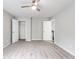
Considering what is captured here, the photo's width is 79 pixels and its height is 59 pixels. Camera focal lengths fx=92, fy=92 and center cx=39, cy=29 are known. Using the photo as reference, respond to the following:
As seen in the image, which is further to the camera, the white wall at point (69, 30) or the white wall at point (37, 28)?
the white wall at point (37, 28)

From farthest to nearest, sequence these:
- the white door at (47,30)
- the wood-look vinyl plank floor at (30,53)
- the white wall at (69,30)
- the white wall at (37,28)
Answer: the white wall at (37,28) < the white door at (47,30) < the white wall at (69,30) < the wood-look vinyl plank floor at (30,53)

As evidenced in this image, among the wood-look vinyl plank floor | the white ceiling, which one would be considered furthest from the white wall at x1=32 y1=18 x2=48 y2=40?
the wood-look vinyl plank floor

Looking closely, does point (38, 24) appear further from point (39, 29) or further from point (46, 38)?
point (46, 38)

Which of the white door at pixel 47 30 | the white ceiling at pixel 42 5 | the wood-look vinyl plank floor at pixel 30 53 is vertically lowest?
the wood-look vinyl plank floor at pixel 30 53

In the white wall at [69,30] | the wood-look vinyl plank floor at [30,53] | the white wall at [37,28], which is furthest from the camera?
the white wall at [37,28]

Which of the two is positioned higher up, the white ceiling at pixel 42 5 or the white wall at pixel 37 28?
the white ceiling at pixel 42 5

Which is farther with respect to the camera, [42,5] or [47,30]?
[47,30]

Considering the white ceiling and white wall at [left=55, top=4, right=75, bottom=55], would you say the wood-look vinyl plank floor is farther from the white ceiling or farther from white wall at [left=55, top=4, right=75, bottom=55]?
the white ceiling

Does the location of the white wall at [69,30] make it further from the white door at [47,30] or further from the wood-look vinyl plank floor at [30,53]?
the white door at [47,30]

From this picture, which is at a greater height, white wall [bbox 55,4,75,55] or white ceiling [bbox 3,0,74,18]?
white ceiling [bbox 3,0,74,18]

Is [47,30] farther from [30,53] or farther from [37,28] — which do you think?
[30,53]

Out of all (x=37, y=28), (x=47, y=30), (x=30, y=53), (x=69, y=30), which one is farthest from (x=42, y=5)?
(x=37, y=28)

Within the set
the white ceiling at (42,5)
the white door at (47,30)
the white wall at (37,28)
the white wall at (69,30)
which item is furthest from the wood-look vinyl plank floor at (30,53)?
the white wall at (37,28)
